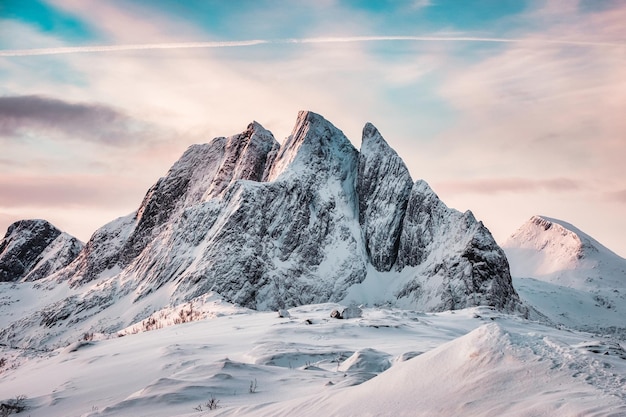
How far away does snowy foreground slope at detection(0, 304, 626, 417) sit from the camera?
5.09 m

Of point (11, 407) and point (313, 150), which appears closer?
point (11, 407)

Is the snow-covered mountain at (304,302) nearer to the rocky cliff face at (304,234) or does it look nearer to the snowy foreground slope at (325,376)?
the snowy foreground slope at (325,376)

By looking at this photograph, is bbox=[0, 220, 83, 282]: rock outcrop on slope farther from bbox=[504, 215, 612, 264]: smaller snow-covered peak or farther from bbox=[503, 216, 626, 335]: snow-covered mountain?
bbox=[504, 215, 612, 264]: smaller snow-covered peak

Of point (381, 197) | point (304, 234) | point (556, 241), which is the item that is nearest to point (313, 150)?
point (381, 197)

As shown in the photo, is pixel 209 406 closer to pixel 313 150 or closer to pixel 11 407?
pixel 11 407

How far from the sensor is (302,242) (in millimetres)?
71562

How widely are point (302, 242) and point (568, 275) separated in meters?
63.6

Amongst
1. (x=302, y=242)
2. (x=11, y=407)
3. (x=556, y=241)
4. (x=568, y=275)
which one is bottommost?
(x=11, y=407)

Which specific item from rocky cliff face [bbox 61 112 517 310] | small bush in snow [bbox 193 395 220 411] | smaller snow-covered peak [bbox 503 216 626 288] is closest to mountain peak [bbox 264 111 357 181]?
rocky cliff face [bbox 61 112 517 310]

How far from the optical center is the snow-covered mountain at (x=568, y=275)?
79925mm

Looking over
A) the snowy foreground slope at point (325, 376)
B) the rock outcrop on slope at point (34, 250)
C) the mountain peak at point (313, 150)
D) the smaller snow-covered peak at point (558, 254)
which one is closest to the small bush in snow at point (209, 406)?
the snowy foreground slope at point (325, 376)

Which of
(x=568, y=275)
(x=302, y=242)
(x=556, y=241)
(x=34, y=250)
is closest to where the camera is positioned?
(x=302, y=242)

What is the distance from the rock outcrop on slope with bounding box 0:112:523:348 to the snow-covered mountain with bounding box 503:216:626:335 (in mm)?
21492

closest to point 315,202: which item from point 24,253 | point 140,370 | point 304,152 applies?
point 304,152
